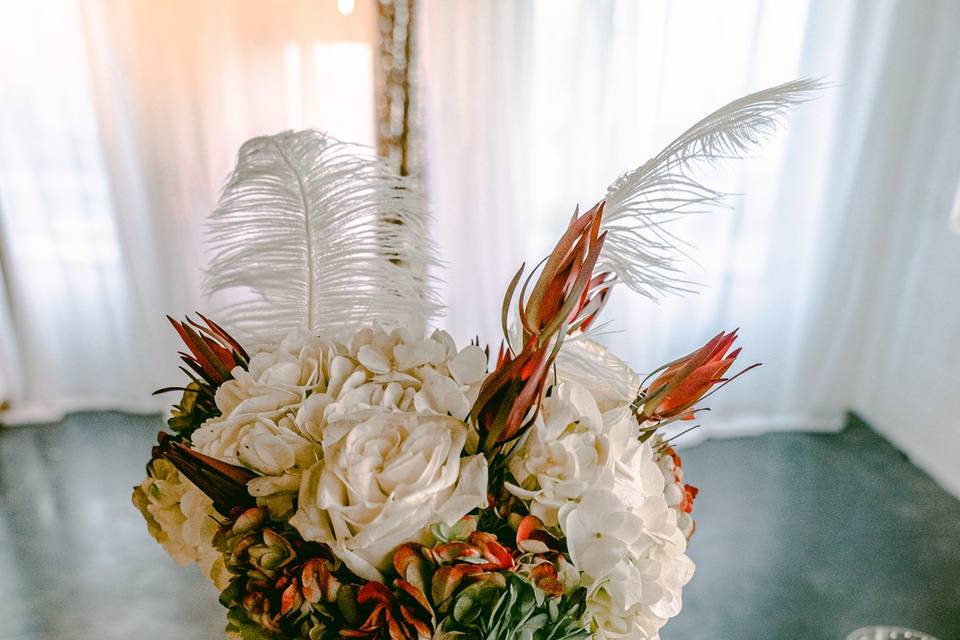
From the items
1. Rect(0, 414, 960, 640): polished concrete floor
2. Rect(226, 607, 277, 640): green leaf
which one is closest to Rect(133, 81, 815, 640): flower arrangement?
Rect(226, 607, 277, 640): green leaf

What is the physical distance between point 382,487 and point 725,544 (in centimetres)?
178

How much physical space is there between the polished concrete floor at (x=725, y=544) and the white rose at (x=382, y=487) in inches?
53.9

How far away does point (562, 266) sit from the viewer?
51cm

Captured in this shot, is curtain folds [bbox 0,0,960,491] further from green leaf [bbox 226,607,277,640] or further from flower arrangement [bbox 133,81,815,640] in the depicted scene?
green leaf [bbox 226,607,277,640]

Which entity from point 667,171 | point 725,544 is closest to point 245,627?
point 667,171

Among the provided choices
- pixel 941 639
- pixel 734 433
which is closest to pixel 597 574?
pixel 941 639

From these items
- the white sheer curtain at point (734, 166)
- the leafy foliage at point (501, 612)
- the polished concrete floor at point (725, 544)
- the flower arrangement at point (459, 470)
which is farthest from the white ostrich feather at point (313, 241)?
the white sheer curtain at point (734, 166)

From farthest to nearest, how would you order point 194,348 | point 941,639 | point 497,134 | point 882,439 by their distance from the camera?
point 882,439
point 497,134
point 941,639
point 194,348

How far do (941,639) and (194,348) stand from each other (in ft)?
6.02

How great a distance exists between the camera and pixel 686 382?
59cm

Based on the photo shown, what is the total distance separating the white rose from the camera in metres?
0.49

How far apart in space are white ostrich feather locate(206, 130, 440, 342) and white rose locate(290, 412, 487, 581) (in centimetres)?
17

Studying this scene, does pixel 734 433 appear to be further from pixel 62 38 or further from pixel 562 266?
pixel 62 38

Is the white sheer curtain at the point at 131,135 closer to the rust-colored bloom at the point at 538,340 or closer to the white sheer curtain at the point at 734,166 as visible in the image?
the white sheer curtain at the point at 734,166
